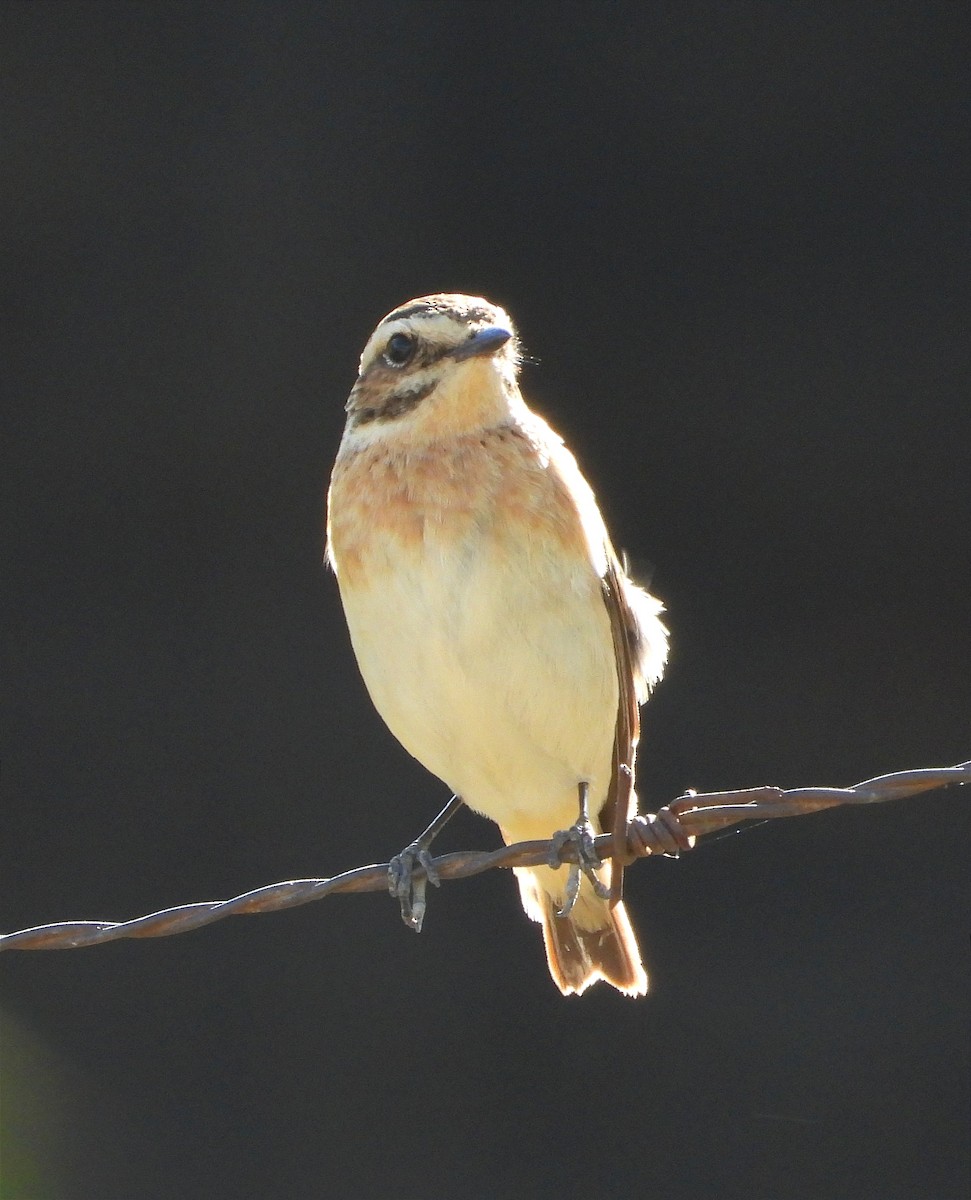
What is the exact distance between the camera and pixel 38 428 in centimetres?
674

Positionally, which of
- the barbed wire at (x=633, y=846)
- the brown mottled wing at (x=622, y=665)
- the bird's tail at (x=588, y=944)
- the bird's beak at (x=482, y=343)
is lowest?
the bird's tail at (x=588, y=944)

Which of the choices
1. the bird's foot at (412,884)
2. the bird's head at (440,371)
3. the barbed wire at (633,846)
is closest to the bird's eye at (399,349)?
the bird's head at (440,371)

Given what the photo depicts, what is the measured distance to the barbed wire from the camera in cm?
288

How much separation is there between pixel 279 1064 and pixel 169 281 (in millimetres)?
3395

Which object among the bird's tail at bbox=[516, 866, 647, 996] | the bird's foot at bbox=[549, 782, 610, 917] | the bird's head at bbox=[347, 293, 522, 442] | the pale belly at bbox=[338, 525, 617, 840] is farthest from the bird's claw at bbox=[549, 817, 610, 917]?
the bird's head at bbox=[347, 293, 522, 442]

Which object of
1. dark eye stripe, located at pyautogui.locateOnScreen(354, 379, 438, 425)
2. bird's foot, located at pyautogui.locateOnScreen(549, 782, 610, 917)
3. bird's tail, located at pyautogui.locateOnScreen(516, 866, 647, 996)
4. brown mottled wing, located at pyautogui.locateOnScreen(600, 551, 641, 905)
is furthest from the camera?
bird's tail, located at pyautogui.locateOnScreen(516, 866, 647, 996)

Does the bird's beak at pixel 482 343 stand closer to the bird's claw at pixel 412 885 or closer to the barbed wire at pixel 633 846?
the bird's claw at pixel 412 885

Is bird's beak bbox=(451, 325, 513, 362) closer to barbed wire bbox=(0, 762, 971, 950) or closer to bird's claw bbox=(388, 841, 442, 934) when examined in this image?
bird's claw bbox=(388, 841, 442, 934)

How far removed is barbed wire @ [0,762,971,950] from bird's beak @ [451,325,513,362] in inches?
62.6

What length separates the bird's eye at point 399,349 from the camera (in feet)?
14.6

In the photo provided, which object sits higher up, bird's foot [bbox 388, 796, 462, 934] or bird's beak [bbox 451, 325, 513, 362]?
bird's beak [bbox 451, 325, 513, 362]

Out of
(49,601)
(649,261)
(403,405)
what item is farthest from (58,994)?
(649,261)

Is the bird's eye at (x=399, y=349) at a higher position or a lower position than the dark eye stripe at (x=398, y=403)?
higher

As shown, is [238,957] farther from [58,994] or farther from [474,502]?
[474,502]
